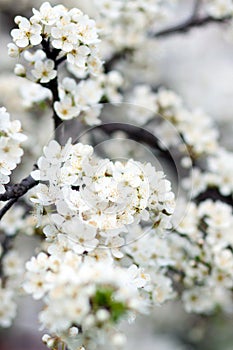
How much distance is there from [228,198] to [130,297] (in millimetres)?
1077

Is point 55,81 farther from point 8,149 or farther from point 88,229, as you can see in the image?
point 88,229

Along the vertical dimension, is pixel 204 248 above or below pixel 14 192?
above

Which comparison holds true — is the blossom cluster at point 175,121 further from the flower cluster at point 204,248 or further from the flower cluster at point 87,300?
the flower cluster at point 87,300

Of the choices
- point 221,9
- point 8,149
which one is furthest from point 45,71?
point 221,9

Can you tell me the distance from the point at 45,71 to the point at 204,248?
64 cm

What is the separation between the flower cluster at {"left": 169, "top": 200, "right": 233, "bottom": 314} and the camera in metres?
1.69

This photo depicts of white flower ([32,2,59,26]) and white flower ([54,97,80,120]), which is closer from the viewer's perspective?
white flower ([32,2,59,26])

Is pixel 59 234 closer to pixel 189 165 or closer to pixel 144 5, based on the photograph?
pixel 189 165

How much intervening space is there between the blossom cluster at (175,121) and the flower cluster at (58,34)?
0.68 meters

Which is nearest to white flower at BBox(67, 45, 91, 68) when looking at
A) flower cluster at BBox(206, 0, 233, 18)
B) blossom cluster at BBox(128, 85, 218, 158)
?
blossom cluster at BBox(128, 85, 218, 158)

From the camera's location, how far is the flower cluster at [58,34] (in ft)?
4.32

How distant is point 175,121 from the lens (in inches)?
81.1

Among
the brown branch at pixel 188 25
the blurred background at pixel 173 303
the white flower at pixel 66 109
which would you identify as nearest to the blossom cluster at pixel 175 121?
the brown branch at pixel 188 25

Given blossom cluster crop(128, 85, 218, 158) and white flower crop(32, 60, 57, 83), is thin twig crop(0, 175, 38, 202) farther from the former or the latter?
blossom cluster crop(128, 85, 218, 158)
